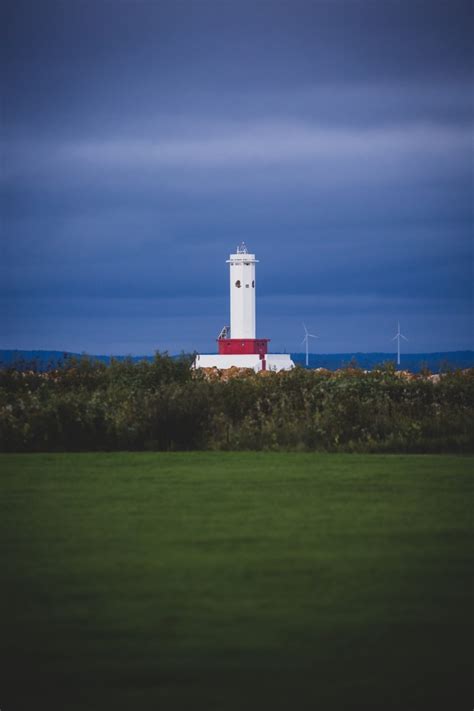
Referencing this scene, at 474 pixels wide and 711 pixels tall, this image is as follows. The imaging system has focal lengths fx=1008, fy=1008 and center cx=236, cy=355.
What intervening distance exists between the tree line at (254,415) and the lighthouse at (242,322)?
82.2ft

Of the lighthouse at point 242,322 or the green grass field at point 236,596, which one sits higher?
the lighthouse at point 242,322

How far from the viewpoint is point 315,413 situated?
531 inches

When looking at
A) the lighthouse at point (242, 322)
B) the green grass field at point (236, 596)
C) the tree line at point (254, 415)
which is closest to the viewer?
the green grass field at point (236, 596)

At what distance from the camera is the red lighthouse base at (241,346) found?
136ft

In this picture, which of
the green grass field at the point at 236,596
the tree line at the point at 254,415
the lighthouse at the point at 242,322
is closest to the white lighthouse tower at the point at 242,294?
the lighthouse at the point at 242,322

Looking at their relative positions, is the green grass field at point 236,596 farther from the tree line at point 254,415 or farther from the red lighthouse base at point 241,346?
the red lighthouse base at point 241,346

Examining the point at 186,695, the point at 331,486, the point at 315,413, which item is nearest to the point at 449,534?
the point at 331,486

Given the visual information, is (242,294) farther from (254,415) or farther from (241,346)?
(254,415)

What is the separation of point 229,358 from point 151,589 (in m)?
36.6

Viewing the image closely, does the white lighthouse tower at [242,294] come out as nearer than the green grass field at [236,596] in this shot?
No

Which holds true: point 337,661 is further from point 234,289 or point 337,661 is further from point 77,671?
point 234,289

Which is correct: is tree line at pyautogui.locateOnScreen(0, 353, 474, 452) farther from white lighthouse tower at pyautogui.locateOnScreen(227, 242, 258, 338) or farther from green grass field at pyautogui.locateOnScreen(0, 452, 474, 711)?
white lighthouse tower at pyautogui.locateOnScreen(227, 242, 258, 338)

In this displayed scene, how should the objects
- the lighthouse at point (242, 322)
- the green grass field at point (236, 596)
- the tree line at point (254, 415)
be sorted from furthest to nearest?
the lighthouse at point (242, 322)
the tree line at point (254, 415)
the green grass field at point (236, 596)

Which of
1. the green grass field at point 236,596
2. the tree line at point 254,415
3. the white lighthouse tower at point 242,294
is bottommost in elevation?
the green grass field at point 236,596
